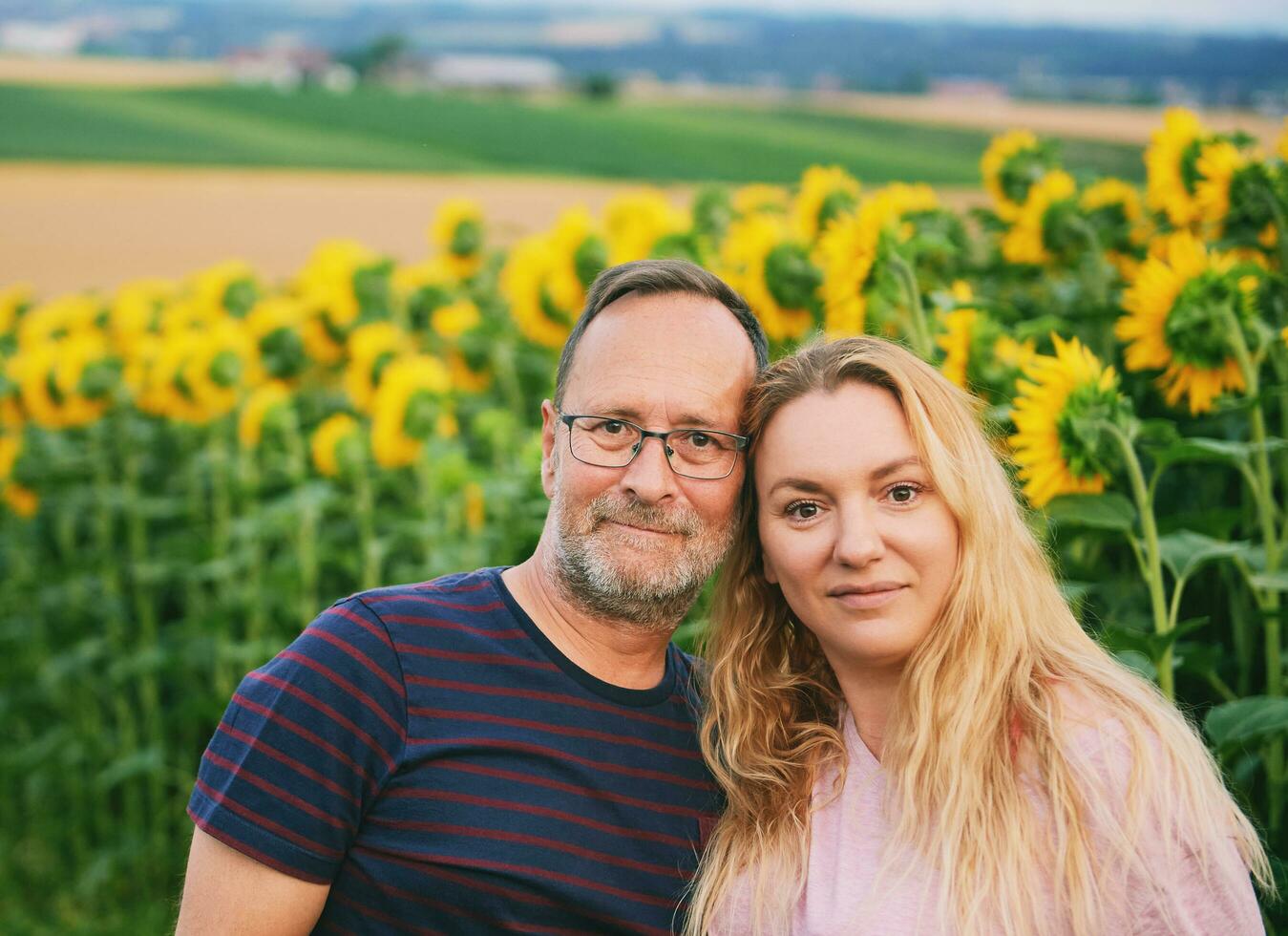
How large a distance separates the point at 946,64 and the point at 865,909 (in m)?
18.4

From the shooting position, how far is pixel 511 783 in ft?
7.54

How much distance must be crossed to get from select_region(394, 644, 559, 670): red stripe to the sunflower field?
850 mm

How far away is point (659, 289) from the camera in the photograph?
103 inches

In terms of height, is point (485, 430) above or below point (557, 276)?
below

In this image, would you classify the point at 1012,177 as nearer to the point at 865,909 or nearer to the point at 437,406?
the point at 437,406

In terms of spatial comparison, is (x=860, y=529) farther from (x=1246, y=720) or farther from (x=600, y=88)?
(x=600, y=88)

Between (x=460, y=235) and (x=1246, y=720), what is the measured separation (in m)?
3.76

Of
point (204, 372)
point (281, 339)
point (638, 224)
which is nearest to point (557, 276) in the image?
point (638, 224)

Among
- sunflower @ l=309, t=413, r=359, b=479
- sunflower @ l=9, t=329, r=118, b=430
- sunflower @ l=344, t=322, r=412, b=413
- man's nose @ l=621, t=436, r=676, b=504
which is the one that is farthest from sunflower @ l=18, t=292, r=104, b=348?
man's nose @ l=621, t=436, r=676, b=504

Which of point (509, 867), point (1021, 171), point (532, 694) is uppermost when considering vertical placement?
point (1021, 171)

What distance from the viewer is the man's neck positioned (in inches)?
97.7

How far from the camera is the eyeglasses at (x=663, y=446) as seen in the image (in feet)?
8.11

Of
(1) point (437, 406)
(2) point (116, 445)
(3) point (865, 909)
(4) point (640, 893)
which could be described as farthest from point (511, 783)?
(2) point (116, 445)

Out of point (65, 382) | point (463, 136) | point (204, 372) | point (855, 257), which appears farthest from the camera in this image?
point (463, 136)
